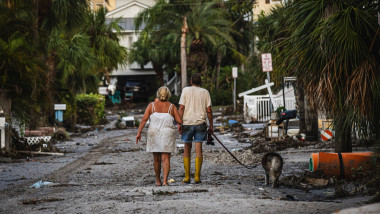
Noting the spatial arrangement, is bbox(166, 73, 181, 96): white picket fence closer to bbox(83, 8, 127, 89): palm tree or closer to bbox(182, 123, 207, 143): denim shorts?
bbox(83, 8, 127, 89): palm tree

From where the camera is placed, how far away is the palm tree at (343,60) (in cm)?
968

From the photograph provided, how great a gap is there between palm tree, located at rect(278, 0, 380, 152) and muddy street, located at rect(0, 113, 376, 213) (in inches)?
55.9

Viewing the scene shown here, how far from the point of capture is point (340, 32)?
989cm

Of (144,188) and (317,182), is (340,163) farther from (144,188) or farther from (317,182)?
(144,188)

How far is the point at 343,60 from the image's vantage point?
9.95 meters

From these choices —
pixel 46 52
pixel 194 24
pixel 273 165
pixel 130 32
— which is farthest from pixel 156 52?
pixel 273 165

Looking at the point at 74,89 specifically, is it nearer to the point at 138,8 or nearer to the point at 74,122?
the point at 74,122

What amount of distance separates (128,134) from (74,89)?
6.08 metres

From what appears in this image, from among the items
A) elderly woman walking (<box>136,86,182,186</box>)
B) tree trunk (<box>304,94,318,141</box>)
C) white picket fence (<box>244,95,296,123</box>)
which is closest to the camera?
elderly woman walking (<box>136,86,182,186</box>)

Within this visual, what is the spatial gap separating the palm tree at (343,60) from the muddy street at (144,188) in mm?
1419

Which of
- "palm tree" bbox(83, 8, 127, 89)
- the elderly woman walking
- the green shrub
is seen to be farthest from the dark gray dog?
"palm tree" bbox(83, 8, 127, 89)

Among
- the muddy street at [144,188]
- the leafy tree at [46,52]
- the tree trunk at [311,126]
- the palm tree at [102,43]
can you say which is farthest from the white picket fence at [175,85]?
the muddy street at [144,188]

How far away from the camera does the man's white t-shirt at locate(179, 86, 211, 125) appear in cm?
1009

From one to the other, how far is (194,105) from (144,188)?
5.65 feet
